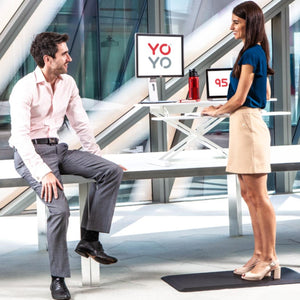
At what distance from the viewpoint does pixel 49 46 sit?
3490 mm

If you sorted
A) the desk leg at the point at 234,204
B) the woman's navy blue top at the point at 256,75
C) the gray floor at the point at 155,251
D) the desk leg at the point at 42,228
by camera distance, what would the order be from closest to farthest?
the woman's navy blue top at the point at 256,75 → the gray floor at the point at 155,251 → the desk leg at the point at 42,228 → the desk leg at the point at 234,204

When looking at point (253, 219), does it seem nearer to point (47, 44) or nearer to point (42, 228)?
point (47, 44)

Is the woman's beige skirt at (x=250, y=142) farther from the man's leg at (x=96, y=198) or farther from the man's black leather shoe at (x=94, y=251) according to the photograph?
the man's black leather shoe at (x=94, y=251)

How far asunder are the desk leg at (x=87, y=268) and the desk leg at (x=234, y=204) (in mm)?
1578

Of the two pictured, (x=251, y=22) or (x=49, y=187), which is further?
(x=251, y=22)

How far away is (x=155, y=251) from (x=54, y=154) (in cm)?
130

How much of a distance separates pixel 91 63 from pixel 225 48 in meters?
1.35

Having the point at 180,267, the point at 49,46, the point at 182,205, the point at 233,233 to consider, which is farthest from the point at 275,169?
the point at 182,205

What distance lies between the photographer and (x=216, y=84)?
14.9ft

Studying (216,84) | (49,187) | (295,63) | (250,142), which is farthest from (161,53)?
(295,63)

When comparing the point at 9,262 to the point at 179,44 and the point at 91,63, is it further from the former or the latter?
the point at 91,63

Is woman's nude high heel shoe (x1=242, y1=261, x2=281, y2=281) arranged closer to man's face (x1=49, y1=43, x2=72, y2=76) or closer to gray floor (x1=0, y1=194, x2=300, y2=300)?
gray floor (x1=0, y1=194, x2=300, y2=300)

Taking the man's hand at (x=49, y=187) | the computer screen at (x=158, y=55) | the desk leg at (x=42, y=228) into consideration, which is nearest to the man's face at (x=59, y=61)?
the man's hand at (x=49, y=187)

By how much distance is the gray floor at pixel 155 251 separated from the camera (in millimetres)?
3477
